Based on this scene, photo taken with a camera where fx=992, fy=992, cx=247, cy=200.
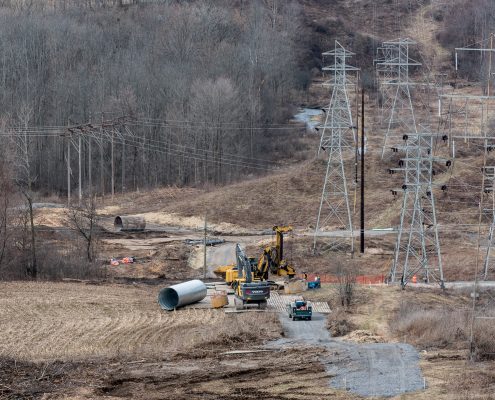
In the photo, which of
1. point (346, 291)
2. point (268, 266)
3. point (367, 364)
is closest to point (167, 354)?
point (367, 364)

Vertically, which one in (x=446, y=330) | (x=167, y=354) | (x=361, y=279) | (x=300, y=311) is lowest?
(x=361, y=279)

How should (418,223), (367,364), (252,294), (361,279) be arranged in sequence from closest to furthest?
(367,364) → (252,294) → (361,279) → (418,223)

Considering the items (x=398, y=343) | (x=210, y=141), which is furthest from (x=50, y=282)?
(x=210, y=141)

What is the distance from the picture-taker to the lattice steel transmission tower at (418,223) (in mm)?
40562

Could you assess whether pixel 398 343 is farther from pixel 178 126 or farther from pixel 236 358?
pixel 178 126

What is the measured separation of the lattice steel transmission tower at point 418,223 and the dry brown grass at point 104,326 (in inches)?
343

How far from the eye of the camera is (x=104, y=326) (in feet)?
112

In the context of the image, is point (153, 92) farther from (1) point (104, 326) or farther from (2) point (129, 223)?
(1) point (104, 326)

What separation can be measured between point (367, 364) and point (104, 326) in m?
10.9

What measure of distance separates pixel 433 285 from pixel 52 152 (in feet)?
187

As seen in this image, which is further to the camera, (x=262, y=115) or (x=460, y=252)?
(x=262, y=115)

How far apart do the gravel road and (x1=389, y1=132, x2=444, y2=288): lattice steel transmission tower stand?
32.7 ft

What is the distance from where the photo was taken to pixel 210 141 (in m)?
89.4

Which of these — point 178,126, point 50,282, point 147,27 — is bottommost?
point 50,282
